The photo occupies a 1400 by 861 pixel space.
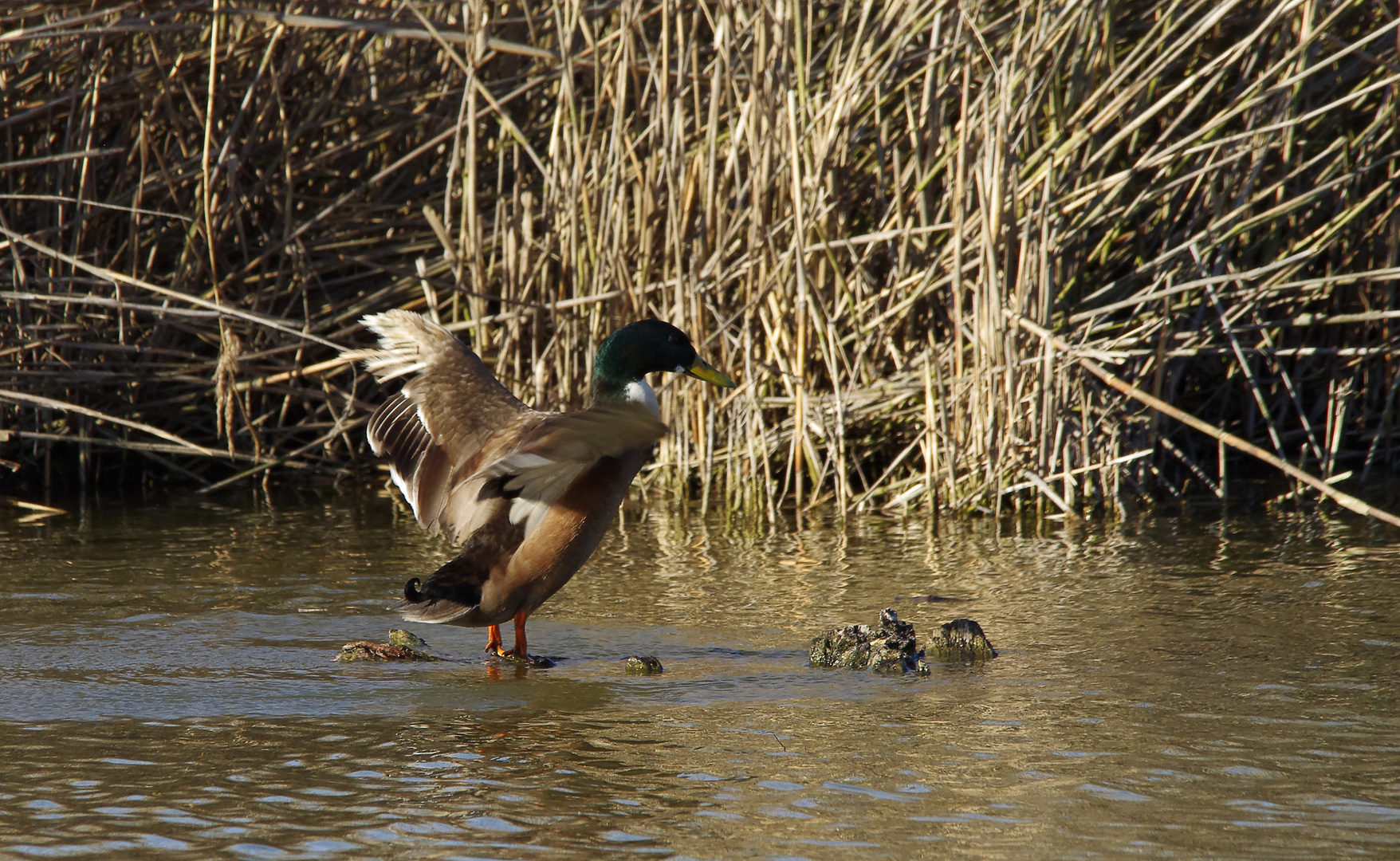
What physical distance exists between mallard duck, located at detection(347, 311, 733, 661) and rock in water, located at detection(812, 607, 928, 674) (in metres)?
0.76

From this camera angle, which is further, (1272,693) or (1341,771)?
(1272,693)

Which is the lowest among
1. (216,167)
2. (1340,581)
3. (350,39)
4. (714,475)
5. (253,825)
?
(253,825)

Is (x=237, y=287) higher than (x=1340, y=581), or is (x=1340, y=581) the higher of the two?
(x=237, y=287)

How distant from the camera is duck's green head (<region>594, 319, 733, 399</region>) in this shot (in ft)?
16.3

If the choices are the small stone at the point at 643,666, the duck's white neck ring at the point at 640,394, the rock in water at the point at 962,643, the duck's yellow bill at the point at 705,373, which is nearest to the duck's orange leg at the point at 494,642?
the small stone at the point at 643,666

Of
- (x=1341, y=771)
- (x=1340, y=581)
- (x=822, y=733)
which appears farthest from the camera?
(x=1340, y=581)

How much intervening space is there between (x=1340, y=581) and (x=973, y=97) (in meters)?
2.78

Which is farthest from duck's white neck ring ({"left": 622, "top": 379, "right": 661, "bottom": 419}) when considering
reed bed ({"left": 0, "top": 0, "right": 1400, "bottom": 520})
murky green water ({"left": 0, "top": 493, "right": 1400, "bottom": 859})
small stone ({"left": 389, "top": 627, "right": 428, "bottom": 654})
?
reed bed ({"left": 0, "top": 0, "right": 1400, "bottom": 520})

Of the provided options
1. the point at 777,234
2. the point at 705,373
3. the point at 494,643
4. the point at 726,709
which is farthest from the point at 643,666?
the point at 777,234

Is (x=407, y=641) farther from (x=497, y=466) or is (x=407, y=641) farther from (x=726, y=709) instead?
(x=726, y=709)

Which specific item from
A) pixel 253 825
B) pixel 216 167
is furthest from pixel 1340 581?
pixel 216 167

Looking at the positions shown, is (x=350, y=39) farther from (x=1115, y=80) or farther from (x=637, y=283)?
(x=1115, y=80)

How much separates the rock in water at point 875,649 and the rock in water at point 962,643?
0.25ft

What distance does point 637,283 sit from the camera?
6.82 m
